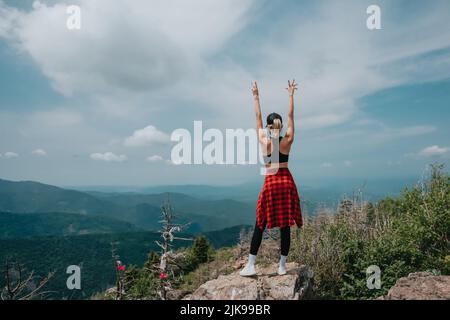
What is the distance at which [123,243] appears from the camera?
168375mm

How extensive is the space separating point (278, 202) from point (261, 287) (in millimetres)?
1419

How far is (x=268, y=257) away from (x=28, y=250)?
152258 mm

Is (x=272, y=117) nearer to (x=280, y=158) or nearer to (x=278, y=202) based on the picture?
(x=280, y=158)

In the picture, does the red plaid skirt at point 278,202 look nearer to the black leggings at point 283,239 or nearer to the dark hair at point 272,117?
the black leggings at point 283,239

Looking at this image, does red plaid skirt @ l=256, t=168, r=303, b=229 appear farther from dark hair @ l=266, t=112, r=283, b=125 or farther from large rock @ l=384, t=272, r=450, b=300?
large rock @ l=384, t=272, r=450, b=300

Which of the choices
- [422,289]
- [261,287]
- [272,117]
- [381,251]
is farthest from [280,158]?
[381,251]

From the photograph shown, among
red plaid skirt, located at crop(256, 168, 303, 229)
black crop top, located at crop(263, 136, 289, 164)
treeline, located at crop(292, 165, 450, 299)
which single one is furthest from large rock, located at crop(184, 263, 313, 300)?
black crop top, located at crop(263, 136, 289, 164)

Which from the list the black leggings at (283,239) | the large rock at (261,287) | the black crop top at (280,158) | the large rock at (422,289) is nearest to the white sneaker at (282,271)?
the large rock at (261,287)

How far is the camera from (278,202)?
5133 mm

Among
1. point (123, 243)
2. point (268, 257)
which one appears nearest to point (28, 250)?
point (123, 243)

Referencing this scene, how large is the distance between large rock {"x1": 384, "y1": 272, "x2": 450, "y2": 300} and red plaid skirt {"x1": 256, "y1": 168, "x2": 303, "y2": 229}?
208cm

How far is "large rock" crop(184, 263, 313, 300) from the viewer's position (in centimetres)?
502

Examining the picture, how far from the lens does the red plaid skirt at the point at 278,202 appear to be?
511 cm
